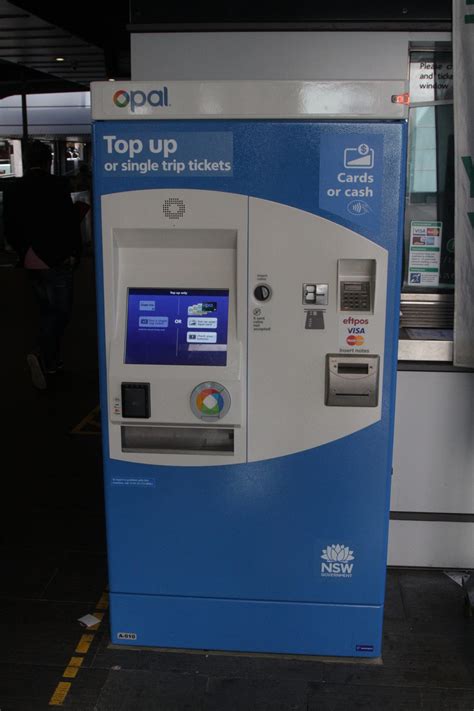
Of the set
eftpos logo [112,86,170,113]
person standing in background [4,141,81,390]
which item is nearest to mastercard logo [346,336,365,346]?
eftpos logo [112,86,170,113]

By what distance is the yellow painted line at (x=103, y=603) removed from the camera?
3.46 meters

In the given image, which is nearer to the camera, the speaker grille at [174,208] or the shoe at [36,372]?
the speaker grille at [174,208]

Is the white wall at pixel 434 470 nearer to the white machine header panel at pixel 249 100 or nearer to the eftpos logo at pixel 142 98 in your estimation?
the white machine header panel at pixel 249 100

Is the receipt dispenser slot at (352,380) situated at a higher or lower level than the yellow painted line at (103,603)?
higher

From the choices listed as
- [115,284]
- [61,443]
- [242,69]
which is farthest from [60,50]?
[115,284]

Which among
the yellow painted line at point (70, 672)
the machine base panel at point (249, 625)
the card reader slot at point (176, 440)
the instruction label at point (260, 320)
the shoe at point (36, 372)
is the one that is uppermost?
the instruction label at point (260, 320)

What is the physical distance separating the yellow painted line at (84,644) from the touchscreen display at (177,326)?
1.24 m

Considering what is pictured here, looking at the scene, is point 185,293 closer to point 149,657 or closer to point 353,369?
point 353,369

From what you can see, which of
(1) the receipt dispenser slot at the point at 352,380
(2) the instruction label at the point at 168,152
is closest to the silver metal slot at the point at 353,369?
(1) the receipt dispenser slot at the point at 352,380

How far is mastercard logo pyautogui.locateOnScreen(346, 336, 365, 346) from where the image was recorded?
2723 millimetres

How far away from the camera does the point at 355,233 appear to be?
2645mm

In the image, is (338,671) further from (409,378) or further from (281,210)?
(281,210)

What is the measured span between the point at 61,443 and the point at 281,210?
11.3 ft

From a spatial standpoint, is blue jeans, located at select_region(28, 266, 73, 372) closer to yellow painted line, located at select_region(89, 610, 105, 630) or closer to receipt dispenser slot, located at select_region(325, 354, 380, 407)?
yellow painted line, located at select_region(89, 610, 105, 630)
